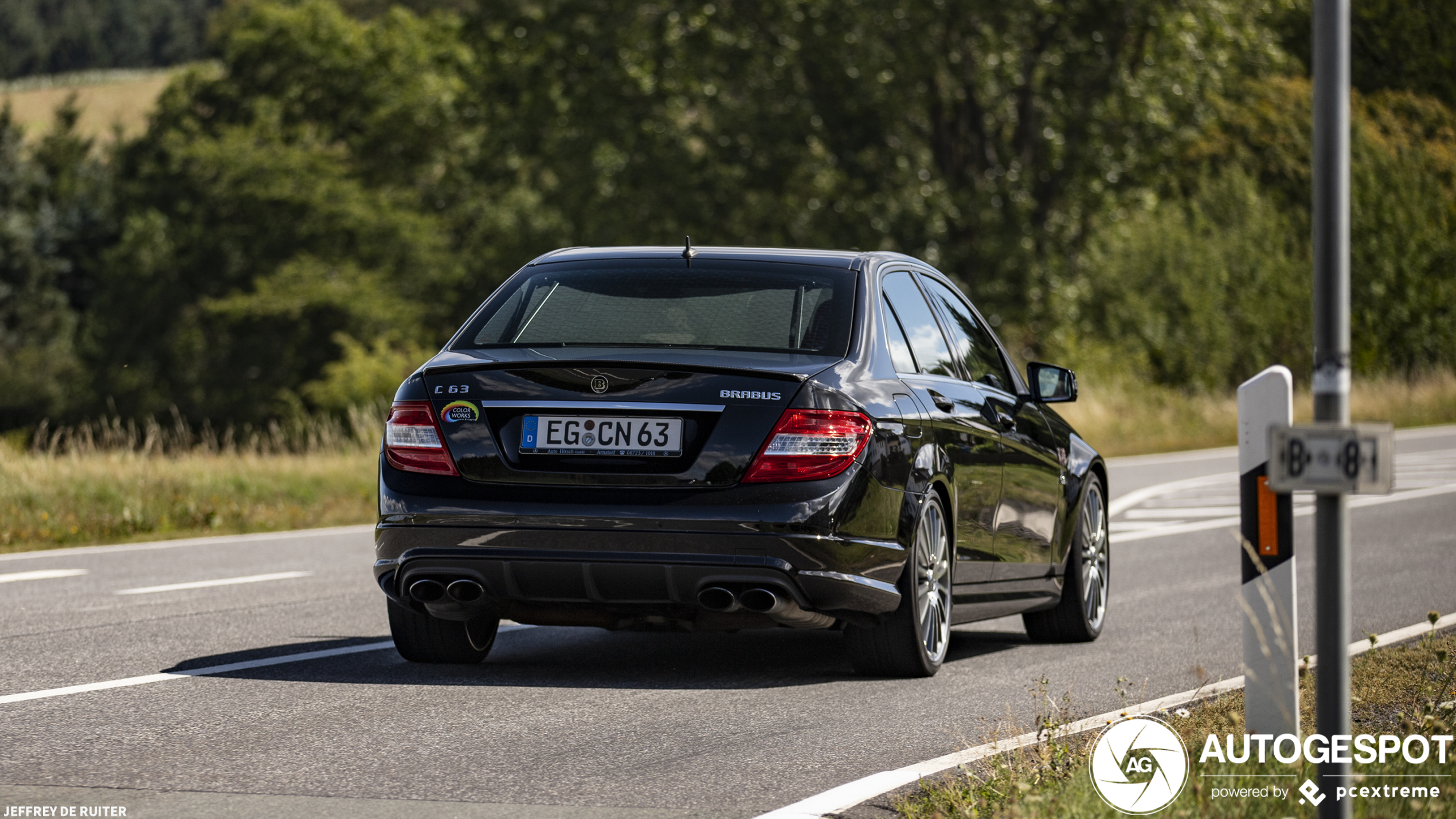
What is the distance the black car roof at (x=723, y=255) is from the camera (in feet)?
24.8

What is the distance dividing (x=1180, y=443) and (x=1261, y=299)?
916 cm

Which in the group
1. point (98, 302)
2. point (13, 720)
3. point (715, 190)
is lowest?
point (98, 302)

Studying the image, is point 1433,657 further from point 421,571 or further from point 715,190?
point 715,190

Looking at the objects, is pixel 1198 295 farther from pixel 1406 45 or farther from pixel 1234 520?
pixel 1234 520

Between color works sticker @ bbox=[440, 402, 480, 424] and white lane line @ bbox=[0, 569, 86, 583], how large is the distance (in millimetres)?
5255

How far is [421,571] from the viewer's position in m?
6.91

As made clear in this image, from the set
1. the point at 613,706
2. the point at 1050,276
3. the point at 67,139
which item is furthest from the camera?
the point at 67,139

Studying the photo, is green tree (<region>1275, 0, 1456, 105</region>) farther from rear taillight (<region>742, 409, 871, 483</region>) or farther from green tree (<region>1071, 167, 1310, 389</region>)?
rear taillight (<region>742, 409, 871, 483</region>)

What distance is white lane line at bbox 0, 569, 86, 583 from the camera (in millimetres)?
11195

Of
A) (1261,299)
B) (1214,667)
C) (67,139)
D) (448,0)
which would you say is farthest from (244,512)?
(448,0)

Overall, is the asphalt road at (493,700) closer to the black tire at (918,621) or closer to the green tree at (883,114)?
the black tire at (918,621)

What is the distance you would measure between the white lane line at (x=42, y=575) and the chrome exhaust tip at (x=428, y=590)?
5.07m

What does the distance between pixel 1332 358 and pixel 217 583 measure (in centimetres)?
845

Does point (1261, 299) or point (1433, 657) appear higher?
point (1433, 657)
